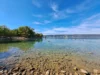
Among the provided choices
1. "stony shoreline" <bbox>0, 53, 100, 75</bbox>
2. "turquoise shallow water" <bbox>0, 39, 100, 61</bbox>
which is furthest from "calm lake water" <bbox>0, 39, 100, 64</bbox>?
"stony shoreline" <bbox>0, 53, 100, 75</bbox>

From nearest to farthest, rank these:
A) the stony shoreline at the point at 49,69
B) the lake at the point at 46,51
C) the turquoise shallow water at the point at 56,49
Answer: the stony shoreline at the point at 49,69 < the lake at the point at 46,51 < the turquoise shallow water at the point at 56,49

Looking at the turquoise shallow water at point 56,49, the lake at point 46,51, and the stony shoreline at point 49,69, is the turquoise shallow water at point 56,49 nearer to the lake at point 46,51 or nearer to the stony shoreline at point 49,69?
the lake at point 46,51

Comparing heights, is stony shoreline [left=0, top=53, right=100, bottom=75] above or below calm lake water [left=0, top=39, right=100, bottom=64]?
above

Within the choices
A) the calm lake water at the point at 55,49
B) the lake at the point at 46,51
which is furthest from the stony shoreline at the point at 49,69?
the calm lake water at the point at 55,49

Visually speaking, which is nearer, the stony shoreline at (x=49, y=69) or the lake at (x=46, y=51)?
the stony shoreline at (x=49, y=69)

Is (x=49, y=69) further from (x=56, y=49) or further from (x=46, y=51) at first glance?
(x=56, y=49)

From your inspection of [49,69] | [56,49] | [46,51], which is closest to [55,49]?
[56,49]

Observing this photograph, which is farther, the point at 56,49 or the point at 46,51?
the point at 56,49

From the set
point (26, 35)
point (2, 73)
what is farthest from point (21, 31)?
point (2, 73)

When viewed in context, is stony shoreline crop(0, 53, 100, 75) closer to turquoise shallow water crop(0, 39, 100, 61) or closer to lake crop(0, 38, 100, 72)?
lake crop(0, 38, 100, 72)

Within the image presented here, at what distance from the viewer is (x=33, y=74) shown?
23.4 ft

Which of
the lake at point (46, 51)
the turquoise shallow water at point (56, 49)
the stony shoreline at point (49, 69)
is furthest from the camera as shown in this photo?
the turquoise shallow water at point (56, 49)

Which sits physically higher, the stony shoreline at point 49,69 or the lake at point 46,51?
the stony shoreline at point 49,69

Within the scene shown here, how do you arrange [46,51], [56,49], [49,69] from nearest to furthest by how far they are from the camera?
[49,69], [46,51], [56,49]
